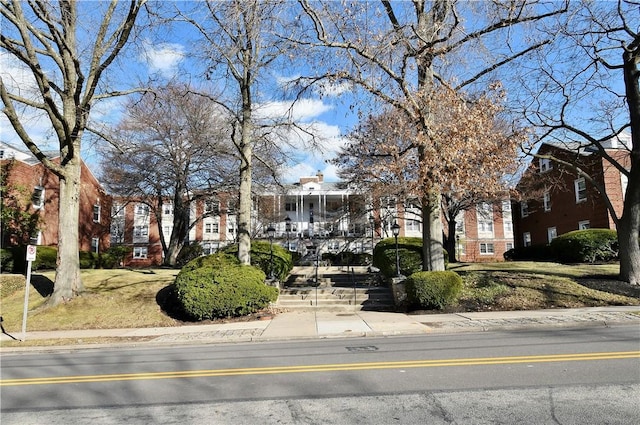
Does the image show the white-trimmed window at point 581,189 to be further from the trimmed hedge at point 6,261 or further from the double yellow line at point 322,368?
the trimmed hedge at point 6,261

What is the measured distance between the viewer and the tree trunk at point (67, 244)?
47.1ft

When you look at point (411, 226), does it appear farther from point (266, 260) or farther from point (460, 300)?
point (460, 300)

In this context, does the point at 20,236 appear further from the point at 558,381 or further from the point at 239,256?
the point at 558,381

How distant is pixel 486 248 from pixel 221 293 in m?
42.4

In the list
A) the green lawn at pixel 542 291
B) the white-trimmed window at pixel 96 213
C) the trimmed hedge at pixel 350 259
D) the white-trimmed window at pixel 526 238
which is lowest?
the green lawn at pixel 542 291

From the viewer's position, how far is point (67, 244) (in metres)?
14.5

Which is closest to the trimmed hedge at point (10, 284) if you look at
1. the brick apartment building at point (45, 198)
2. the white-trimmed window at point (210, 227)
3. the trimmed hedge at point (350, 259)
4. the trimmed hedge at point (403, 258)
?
the brick apartment building at point (45, 198)

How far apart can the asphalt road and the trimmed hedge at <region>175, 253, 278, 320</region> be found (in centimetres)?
415

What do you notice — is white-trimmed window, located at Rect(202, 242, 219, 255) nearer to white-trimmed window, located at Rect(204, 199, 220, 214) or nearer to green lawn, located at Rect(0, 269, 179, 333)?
white-trimmed window, located at Rect(204, 199, 220, 214)

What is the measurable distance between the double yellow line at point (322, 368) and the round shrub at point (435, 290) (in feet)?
20.6

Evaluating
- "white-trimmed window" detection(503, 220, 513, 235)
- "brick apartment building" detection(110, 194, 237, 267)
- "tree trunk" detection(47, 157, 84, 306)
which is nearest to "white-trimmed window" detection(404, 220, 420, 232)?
"white-trimmed window" detection(503, 220, 513, 235)

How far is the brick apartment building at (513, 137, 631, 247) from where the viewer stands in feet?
85.6

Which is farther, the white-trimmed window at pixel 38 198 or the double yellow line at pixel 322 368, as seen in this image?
the white-trimmed window at pixel 38 198

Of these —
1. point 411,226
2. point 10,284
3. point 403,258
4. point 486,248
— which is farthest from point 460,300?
point 486,248
